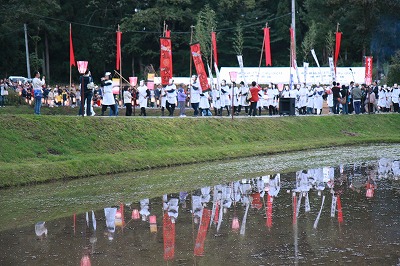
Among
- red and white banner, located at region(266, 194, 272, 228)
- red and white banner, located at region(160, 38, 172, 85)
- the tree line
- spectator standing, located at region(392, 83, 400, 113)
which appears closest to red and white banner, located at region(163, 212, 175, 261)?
red and white banner, located at region(266, 194, 272, 228)

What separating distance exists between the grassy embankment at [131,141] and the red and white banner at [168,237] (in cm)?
681

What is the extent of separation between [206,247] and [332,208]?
4.14 meters

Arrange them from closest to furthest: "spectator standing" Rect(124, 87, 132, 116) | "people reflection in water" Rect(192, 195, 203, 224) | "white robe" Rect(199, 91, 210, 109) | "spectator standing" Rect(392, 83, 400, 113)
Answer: "people reflection in water" Rect(192, 195, 203, 224) → "spectator standing" Rect(124, 87, 132, 116) → "white robe" Rect(199, 91, 210, 109) → "spectator standing" Rect(392, 83, 400, 113)

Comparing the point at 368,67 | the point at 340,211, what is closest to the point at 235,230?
the point at 340,211

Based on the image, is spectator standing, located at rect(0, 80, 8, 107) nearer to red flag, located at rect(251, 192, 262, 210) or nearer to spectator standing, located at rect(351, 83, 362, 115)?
spectator standing, located at rect(351, 83, 362, 115)

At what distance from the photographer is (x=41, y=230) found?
1311 cm

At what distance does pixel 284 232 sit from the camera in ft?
40.7

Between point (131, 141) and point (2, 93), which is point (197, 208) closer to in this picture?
point (131, 141)

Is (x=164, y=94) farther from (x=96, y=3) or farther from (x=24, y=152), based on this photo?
(x=96, y=3)

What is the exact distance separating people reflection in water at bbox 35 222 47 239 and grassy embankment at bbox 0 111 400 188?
5.65 meters

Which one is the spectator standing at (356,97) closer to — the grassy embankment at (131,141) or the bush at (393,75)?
the grassy embankment at (131,141)

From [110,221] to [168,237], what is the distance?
1936 millimetres

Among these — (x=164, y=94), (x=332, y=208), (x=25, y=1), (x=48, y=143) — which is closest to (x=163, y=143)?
(x=48, y=143)

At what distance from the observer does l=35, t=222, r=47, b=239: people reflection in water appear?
1265 centimetres
